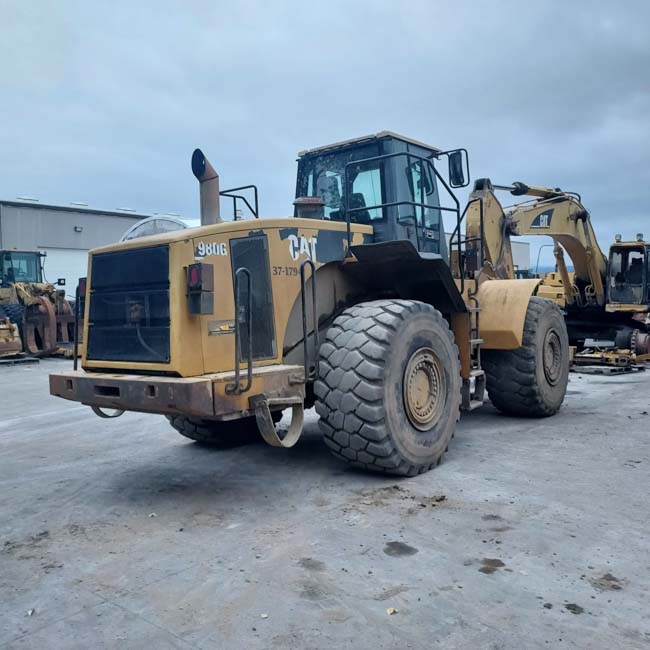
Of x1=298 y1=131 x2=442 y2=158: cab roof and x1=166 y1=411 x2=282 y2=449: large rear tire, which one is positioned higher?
x1=298 y1=131 x2=442 y2=158: cab roof

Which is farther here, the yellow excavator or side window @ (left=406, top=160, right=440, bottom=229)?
the yellow excavator

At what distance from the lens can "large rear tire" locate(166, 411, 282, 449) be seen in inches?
251

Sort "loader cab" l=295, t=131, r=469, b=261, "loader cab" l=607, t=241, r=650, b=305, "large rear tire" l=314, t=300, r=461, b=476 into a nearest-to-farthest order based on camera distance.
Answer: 1. "large rear tire" l=314, t=300, r=461, b=476
2. "loader cab" l=295, t=131, r=469, b=261
3. "loader cab" l=607, t=241, r=650, b=305

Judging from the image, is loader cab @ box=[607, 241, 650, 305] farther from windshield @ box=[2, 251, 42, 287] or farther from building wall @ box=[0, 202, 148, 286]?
building wall @ box=[0, 202, 148, 286]

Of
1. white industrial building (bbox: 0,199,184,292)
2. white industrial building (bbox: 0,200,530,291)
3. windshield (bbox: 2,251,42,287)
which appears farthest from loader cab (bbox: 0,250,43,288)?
white industrial building (bbox: 0,199,184,292)

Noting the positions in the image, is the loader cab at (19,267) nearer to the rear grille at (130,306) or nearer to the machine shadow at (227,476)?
the machine shadow at (227,476)

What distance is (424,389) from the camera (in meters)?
5.60

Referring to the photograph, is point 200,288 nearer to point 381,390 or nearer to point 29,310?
point 381,390

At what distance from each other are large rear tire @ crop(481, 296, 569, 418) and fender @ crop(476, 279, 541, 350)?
383 millimetres

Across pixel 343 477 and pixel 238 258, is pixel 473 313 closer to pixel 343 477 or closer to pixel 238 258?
pixel 343 477

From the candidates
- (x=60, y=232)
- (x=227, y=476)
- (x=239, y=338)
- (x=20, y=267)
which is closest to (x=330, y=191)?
(x=239, y=338)

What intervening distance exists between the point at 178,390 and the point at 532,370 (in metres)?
4.52

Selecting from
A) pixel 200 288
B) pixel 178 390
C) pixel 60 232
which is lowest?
pixel 178 390

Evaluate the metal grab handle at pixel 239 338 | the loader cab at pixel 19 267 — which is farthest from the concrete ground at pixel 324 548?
the loader cab at pixel 19 267
